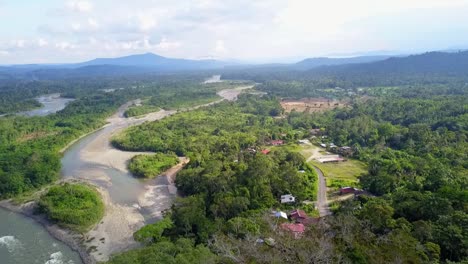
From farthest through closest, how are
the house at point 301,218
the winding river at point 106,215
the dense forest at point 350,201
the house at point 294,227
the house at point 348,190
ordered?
1. the house at point 348,190
2. the winding river at point 106,215
3. the house at point 301,218
4. the house at point 294,227
5. the dense forest at point 350,201

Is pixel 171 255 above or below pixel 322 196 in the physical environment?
above

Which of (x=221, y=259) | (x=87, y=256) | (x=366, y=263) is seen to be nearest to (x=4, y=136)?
(x=87, y=256)

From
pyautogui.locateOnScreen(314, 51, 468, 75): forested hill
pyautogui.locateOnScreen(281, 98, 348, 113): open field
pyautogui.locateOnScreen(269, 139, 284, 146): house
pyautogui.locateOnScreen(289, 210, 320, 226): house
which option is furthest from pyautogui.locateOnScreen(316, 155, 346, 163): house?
pyautogui.locateOnScreen(314, 51, 468, 75): forested hill

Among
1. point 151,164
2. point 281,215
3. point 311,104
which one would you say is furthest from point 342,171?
point 311,104

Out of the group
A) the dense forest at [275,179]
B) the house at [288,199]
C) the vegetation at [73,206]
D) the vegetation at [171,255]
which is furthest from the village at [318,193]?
the vegetation at [73,206]

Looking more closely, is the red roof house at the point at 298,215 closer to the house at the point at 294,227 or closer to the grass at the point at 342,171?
the house at the point at 294,227

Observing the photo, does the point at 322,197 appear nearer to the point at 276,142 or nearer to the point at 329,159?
the point at 329,159

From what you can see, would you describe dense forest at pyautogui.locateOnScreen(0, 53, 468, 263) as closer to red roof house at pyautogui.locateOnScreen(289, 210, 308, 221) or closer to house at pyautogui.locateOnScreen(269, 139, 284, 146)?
house at pyautogui.locateOnScreen(269, 139, 284, 146)

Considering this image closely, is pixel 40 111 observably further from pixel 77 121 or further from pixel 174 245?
pixel 174 245
